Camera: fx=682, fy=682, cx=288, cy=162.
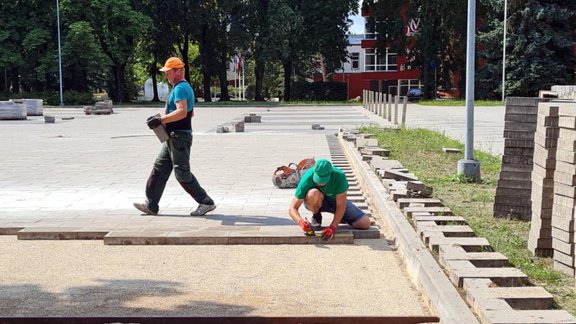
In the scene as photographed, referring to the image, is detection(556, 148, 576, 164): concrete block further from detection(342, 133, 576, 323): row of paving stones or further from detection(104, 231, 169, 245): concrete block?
detection(104, 231, 169, 245): concrete block

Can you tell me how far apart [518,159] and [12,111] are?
2853 cm

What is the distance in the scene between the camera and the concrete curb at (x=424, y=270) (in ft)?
13.8

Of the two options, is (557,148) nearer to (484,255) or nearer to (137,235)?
(484,255)

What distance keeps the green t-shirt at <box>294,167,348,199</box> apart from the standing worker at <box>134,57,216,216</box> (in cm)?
176

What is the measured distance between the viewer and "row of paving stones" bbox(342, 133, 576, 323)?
3.99m

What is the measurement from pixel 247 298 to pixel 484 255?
188cm

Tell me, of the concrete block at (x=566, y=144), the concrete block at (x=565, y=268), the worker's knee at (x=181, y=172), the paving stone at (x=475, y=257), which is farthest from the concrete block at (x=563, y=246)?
the worker's knee at (x=181, y=172)

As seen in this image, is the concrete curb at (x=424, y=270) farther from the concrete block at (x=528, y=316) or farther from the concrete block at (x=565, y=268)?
the concrete block at (x=565, y=268)

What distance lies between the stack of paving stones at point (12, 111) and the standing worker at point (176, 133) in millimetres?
25761

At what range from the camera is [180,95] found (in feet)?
25.0

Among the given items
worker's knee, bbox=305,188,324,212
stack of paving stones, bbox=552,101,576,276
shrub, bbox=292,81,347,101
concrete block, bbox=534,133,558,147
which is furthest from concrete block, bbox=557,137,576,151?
shrub, bbox=292,81,347,101

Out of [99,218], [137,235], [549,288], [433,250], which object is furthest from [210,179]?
[549,288]

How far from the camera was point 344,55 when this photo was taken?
58688 millimetres

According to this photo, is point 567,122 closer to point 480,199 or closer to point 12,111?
point 480,199
